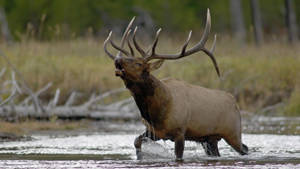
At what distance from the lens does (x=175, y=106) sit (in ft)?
30.9

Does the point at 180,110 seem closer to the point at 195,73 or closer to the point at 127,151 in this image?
the point at 127,151

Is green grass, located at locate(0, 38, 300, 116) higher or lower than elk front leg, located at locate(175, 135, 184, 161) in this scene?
higher

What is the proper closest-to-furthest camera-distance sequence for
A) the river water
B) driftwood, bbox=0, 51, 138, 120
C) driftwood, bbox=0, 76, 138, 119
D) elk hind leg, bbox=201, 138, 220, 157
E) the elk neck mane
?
the river water
the elk neck mane
elk hind leg, bbox=201, 138, 220, 157
driftwood, bbox=0, 51, 138, 120
driftwood, bbox=0, 76, 138, 119

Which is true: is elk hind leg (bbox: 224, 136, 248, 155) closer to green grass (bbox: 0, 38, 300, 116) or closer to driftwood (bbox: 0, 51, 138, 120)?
driftwood (bbox: 0, 51, 138, 120)

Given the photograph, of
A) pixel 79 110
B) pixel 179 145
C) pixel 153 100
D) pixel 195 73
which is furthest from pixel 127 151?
pixel 195 73

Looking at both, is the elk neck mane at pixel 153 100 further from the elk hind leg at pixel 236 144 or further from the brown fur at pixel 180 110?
the elk hind leg at pixel 236 144

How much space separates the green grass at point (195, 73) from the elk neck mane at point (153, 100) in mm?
7309

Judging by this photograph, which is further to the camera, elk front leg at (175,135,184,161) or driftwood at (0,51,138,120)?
driftwood at (0,51,138,120)

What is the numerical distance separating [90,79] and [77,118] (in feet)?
6.03

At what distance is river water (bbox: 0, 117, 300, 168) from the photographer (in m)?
8.88

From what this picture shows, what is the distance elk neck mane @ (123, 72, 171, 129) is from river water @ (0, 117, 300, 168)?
51cm

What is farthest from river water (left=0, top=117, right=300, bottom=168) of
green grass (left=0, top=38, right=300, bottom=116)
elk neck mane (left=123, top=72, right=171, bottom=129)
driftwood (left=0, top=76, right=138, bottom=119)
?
green grass (left=0, top=38, right=300, bottom=116)

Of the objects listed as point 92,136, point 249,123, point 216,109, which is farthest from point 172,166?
point 249,123

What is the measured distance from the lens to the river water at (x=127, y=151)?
8.88 m
